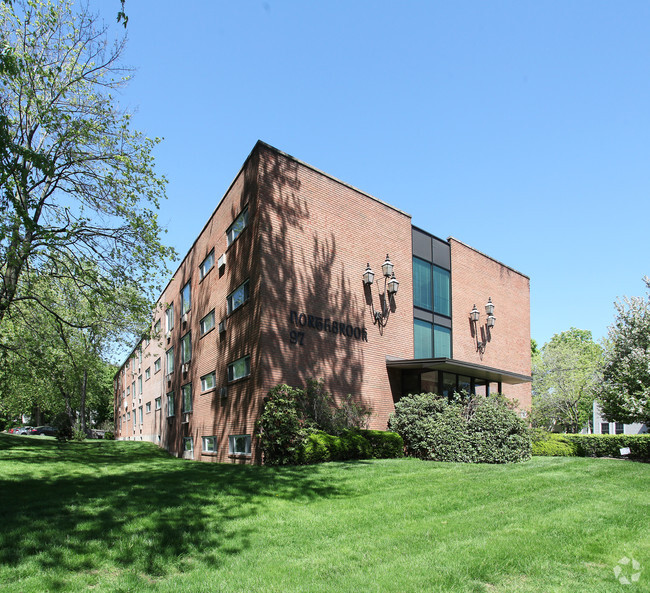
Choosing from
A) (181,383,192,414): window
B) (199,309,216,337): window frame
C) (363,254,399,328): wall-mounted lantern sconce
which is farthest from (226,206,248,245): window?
(181,383,192,414): window

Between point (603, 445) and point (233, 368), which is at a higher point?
point (233, 368)

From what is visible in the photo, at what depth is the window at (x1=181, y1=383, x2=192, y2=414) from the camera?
22.8 metres

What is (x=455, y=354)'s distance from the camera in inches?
818

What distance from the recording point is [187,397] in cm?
2345

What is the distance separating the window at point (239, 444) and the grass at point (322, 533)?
15.1ft

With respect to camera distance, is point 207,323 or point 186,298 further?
point 186,298

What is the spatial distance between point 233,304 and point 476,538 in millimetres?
12536

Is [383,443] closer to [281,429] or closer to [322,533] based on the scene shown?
[281,429]

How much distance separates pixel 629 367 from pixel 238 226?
46.2 ft

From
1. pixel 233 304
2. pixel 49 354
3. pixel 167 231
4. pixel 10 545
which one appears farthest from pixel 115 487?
pixel 49 354

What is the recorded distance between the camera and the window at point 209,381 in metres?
18.9

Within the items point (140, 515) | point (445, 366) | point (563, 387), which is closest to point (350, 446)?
point (445, 366)

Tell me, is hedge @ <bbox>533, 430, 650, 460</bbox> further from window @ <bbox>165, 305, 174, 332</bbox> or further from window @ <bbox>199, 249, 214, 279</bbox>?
window @ <bbox>165, 305, 174, 332</bbox>

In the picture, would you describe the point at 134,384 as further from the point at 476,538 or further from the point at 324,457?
the point at 476,538
